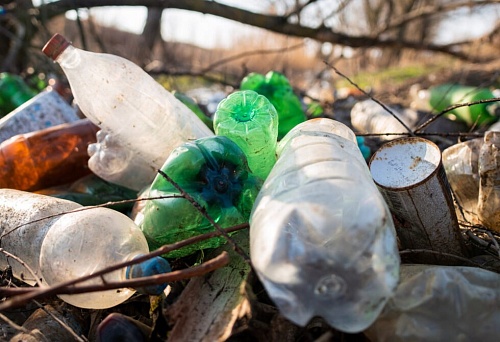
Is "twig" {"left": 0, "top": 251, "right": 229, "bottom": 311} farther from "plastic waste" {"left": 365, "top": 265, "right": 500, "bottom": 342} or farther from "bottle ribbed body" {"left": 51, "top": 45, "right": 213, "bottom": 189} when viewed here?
"bottle ribbed body" {"left": 51, "top": 45, "right": 213, "bottom": 189}

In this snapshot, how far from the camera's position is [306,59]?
13.4 m

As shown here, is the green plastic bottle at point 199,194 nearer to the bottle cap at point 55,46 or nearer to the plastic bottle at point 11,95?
the bottle cap at point 55,46

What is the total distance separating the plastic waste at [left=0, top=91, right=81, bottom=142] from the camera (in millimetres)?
1996

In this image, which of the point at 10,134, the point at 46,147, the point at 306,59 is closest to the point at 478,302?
the point at 46,147

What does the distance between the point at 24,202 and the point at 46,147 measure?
430mm

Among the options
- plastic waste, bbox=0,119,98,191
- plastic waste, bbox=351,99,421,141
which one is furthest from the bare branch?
plastic waste, bbox=0,119,98,191

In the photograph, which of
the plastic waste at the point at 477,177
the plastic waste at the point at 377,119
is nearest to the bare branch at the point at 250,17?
the plastic waste at the point at 377,119

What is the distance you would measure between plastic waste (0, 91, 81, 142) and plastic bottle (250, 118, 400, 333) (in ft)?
4.65

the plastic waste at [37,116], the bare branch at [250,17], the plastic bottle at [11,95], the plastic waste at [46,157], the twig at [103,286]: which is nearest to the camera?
the twig at [103,286]

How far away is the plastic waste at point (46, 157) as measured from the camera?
174 cm

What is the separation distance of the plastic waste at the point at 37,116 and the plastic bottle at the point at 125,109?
526 millimetres

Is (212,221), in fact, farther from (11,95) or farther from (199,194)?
(11,95)

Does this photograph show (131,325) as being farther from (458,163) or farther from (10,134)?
(10,134)

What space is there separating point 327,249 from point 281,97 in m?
1.27
